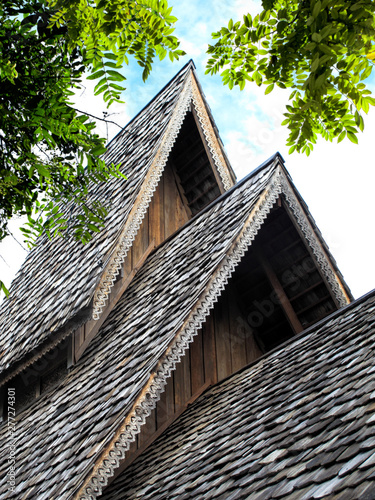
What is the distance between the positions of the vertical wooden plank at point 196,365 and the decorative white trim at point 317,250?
5.60 ft

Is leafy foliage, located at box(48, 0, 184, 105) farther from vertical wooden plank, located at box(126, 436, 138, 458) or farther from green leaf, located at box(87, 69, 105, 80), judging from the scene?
vertical wooden plank, located at box(126, 436, 138, 458)

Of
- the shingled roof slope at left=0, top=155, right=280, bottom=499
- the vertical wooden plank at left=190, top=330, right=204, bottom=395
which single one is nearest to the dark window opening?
the shingled roof slope at left=0, top=155, right=280, bottom=499

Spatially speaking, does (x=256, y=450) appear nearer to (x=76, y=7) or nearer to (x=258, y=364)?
(x=258, y=364)

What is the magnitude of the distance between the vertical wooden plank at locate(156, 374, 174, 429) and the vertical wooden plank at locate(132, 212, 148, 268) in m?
2.13

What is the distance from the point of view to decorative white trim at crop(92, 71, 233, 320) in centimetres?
607

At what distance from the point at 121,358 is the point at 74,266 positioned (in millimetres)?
2280

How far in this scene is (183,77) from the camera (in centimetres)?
908

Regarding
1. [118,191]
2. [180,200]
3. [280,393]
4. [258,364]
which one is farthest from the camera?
[180,200]

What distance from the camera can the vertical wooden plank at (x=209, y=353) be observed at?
19.9 ft

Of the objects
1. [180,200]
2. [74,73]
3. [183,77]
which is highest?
[183,77]

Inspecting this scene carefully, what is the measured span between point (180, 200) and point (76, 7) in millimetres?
5178

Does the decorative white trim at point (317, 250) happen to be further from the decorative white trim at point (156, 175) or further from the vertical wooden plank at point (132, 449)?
the vertical wooden plank at point (132, 449)

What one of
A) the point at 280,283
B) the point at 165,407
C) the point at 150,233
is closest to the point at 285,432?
the point at 165,407

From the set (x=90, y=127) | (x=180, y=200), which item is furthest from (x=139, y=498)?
(x=180, y=200)
